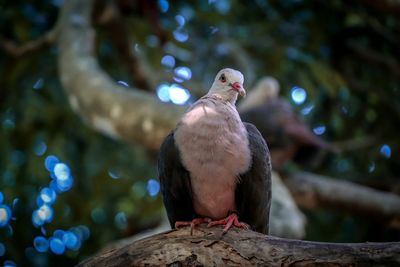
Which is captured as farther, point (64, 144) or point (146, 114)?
point (64, 144)

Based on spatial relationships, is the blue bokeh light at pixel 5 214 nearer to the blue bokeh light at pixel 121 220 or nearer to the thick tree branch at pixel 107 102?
the blue bokeh light at pixel 121 220

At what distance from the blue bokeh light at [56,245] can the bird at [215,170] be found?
17.9 feet

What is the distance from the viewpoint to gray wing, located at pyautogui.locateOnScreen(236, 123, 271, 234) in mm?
3569

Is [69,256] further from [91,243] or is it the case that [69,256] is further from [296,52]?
[296,52]

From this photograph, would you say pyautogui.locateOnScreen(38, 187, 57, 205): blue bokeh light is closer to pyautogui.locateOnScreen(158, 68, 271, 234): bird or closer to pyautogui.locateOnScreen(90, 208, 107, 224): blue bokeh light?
pyautogui.locateOnScreen(90, 208, 107, 224): blue bokeh light

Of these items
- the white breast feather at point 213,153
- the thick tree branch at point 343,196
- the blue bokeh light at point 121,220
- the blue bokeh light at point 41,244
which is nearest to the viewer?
the white breast feather at point 213,153

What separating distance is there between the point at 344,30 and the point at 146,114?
3.62 metres

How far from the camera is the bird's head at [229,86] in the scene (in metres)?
3.96

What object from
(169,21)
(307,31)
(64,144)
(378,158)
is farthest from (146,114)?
(378,158)

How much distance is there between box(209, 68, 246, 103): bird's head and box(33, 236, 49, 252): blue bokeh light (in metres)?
Answer: 5.28

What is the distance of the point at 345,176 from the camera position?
9.30 metres

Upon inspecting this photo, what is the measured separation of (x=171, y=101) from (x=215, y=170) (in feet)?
12.2

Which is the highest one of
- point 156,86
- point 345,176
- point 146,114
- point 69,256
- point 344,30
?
point 344,30

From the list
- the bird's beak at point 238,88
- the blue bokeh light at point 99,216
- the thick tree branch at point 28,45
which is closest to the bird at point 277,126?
the thick tree branch at point 28,45
